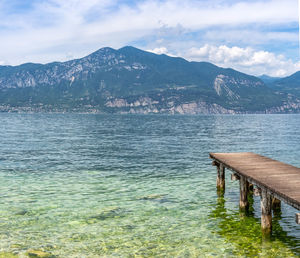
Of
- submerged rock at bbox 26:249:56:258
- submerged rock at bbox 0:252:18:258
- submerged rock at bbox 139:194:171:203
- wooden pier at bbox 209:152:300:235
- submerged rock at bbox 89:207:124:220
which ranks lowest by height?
submerged rock at bbox 139:194:171:203

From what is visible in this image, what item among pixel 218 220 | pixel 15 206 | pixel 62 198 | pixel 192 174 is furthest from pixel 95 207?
pixel 192 174

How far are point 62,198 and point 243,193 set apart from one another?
11726 mm

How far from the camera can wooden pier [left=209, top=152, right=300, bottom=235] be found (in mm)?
13859

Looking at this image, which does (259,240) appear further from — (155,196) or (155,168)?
(155,168)

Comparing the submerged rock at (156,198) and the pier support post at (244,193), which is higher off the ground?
the pier support post at (244,193)

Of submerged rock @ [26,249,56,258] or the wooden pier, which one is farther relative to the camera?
the wooden pier

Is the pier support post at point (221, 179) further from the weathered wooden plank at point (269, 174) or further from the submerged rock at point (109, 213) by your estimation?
the submerged rock at point (109, 213)

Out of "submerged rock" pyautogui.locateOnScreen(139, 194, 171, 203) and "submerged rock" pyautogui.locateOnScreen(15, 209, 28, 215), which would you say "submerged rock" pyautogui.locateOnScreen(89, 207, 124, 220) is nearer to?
"submerged rock" pyautogui.locateOnScreen(139, 194, 171, 203)

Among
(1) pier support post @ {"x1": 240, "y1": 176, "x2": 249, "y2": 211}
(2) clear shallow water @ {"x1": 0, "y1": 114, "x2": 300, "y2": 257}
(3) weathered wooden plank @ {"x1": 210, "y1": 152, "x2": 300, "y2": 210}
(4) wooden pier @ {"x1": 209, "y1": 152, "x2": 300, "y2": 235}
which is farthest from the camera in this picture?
(1) pier support post @ {"x1": 240, "y1": 176, "x2": 249, "y2": 211}

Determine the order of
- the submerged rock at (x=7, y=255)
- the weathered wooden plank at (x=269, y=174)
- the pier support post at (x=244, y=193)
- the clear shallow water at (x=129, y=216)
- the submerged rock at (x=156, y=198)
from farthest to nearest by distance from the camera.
Answer: 1. the submerged rock at (x=156, y=198)
2. the pier support post at (x=244, y=193)
3. the clear shallow water at (x=129, y=216)
4. the weathered wooden plank at (x=269, y=174)
5. the submerged rock at (x=7, y=255)

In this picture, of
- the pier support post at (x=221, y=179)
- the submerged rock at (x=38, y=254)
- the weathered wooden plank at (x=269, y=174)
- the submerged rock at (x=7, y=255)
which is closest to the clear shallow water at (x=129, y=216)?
the submerged rock at (x=7, y=255)

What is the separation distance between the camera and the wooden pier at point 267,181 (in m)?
13.9

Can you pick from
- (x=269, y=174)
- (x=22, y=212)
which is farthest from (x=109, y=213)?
(x=269, y=174)

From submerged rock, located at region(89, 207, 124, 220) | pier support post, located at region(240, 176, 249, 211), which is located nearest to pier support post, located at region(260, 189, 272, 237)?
pier support post, located at region(240, 176, 249, 211)
